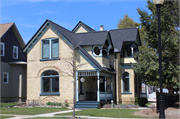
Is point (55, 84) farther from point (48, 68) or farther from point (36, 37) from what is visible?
point (36, 37)

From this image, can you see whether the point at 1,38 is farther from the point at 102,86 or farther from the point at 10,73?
the point at 102,86

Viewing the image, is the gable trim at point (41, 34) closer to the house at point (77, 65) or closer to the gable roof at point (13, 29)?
the house at point (77, 65)

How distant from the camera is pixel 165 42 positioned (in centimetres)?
2039

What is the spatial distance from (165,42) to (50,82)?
11447 mm

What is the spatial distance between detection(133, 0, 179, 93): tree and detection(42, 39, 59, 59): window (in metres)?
7.95

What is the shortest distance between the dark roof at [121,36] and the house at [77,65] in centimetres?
12

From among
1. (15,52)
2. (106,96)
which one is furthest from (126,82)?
(15,52)

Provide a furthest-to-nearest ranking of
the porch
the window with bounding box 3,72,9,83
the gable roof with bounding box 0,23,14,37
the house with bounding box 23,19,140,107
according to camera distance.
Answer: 1. the gable roof with bounding box 0,23,14,37
2. the window with bounding box 3,72,9,83
3. the house with bounding box 23,19,140,107
4. the porch

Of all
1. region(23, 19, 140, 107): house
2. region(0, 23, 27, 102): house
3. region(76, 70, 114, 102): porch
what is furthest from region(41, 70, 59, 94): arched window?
region(0, 23, 27, 102): house

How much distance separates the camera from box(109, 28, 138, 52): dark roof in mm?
25369

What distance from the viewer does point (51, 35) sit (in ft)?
74.8

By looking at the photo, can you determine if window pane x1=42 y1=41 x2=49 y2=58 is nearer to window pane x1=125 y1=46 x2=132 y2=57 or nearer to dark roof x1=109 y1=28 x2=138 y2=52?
dark roof x1=109 y1=28 x2=138 y2=52

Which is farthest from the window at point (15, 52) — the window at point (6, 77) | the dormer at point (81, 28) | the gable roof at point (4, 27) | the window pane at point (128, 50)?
the window pane at point (128, 50)

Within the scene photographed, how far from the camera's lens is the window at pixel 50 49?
22703 millimetres
